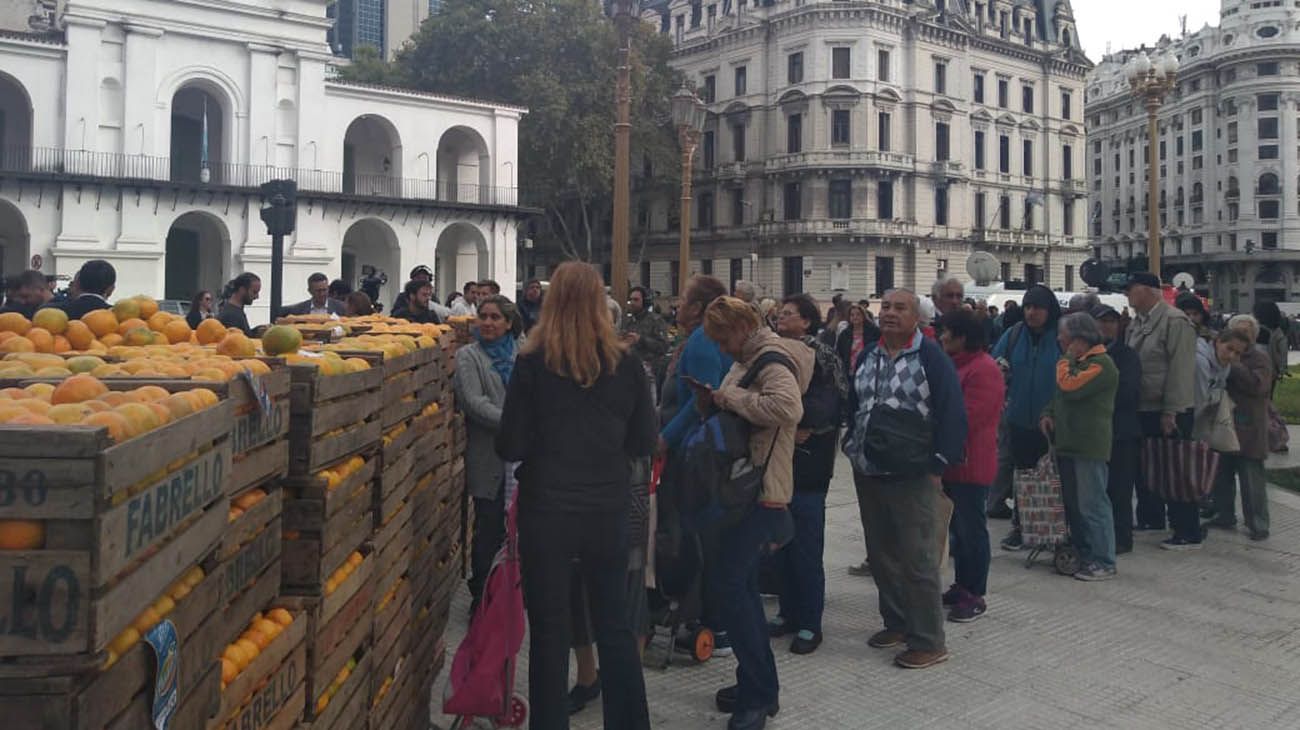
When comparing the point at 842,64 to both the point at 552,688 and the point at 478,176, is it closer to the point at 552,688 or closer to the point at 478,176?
the point at 478,176

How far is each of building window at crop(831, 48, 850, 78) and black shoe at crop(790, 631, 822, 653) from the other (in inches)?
1996

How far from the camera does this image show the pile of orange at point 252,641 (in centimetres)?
269

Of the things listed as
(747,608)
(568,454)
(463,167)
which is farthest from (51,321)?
(463,167)

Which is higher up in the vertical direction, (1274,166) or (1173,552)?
(1274,166)

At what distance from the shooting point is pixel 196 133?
117 ft

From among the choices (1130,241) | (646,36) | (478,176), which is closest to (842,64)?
(646,36)

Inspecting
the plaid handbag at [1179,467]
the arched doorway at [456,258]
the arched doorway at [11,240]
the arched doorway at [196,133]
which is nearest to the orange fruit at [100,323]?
the plaid handbag at [1179,467]

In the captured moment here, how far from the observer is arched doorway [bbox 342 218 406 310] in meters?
37.2

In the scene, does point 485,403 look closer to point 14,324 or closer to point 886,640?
point 14,324

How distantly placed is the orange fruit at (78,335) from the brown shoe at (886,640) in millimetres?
4595

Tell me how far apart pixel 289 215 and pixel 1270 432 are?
12.0 m

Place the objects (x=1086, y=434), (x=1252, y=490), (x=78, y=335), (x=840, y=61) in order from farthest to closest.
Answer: (x=840, y=61) → (x=1252, y=490) → (x=1086, y=434) → (x=78, y=335)

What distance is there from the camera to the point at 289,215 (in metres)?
13.9

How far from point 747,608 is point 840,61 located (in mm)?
52112
